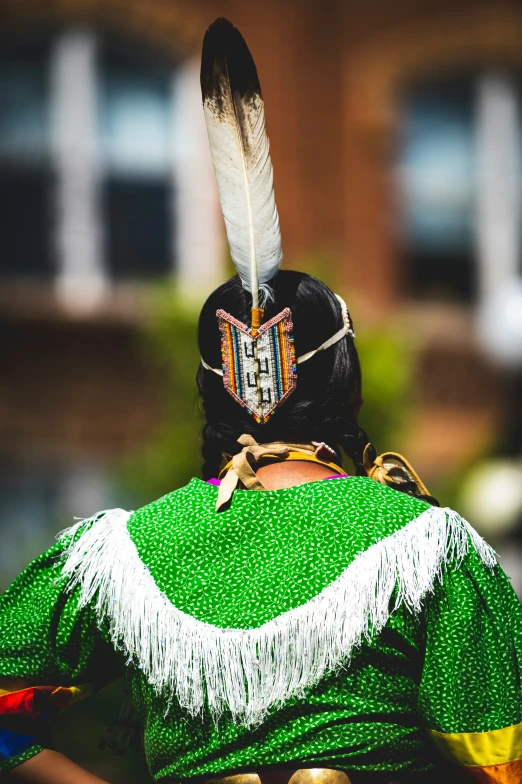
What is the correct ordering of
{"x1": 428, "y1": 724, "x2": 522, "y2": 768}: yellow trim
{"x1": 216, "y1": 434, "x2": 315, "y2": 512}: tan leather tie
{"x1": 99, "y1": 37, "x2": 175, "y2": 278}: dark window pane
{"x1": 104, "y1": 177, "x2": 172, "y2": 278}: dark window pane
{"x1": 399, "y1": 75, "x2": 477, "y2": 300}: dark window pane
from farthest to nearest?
1. {"x1": 399, "y1": 75, "x2": 477, "y2": 300}: dark window pane
2. {"x1": 104, "y1": 177, "x2": 172, "y2": 278}: dark window pane
3. {"x1": 99, "y1": 37, "x2": 175, "y2": 278}: dark window pane
4. {"x1": 216, "y1": 434, "x2": 315, "y2": 512}: tan leather tie
5. {"x1": 428, "y1": 724, "x2": 522, "y2": 768}: yellow trim

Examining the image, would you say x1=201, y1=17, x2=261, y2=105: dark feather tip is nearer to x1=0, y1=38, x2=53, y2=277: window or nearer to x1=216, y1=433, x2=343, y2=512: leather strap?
x1=216, y1=433, x2=343, y2=512: leather strap

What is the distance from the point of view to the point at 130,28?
820cm

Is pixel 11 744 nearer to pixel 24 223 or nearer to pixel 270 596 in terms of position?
pixel 270 596

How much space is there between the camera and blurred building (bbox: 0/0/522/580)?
8008mm

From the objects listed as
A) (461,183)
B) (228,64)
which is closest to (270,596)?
(228,64)

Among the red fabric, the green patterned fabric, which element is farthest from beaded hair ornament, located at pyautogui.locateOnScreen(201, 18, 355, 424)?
the red fabric

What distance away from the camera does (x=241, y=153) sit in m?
2.01

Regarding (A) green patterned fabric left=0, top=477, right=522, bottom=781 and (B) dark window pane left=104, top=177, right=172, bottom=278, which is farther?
(B) dark window pane left=104, top=177, right=172, bottom=278

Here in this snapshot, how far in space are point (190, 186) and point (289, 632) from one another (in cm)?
693

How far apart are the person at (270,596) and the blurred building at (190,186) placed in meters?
5.61

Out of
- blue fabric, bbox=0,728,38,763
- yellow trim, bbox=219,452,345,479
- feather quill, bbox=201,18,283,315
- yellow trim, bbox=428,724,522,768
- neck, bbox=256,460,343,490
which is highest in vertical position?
feather quill, bbox=201,18,283,315

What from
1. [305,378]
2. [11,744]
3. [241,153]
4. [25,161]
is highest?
[25,161]

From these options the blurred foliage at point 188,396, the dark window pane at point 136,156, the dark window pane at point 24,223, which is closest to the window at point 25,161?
the dark window pane at point 24,223

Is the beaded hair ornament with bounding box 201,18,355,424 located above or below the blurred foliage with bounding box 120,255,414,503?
above
